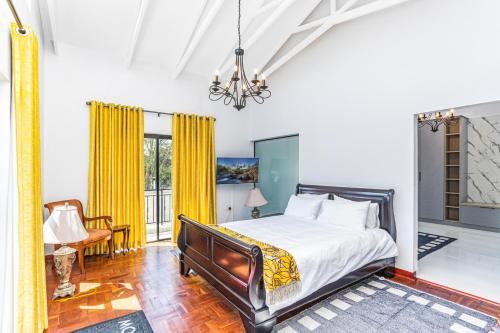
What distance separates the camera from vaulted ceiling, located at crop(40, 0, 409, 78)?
368 centimetres

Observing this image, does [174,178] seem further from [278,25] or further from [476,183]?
[476,183]

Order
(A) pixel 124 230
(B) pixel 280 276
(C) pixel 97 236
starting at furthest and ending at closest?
(A) pixel 124 230 → (C) pixel 97 236 → (B) pixel 280 276

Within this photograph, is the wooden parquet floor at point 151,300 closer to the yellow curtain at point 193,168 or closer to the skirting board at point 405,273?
the skirting board at point 405,273

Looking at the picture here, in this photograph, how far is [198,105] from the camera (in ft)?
18.2

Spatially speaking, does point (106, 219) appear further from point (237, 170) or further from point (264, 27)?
point (264, 27)

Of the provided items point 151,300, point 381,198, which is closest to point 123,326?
point 151,300

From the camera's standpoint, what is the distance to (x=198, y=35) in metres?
4.13

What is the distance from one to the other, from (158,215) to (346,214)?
143 inches

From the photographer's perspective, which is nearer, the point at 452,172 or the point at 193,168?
the point at 193,168

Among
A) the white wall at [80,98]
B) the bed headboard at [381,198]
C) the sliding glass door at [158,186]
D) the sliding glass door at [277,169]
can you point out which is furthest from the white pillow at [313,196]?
the white wall at [80,98]

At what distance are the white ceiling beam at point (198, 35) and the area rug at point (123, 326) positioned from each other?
154 inches

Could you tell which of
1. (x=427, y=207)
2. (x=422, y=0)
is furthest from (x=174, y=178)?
(x=427, y=207)

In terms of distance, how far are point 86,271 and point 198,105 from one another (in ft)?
11.8

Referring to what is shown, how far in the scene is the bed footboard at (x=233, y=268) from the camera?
213 centimetres
